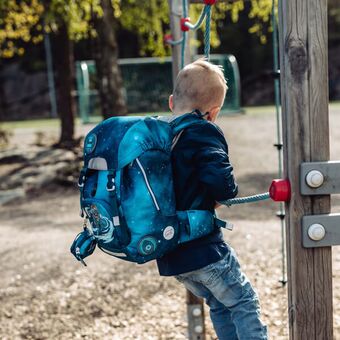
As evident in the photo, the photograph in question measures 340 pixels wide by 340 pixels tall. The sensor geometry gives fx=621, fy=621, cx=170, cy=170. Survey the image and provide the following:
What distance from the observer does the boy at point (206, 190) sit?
2281 mm

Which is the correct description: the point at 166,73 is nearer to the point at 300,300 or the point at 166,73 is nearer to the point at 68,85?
the point at 68,85

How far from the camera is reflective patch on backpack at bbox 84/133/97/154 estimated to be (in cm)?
232

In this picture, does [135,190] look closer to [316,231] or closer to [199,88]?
[199,88]

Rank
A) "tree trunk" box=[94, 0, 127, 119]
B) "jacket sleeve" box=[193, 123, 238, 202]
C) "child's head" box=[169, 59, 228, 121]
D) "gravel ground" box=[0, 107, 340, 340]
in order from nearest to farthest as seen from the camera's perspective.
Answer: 1. "jacket sleeve" box=[193, 123, 238, 202]
2. "child's head" box=[169, 59, 228, 121]
3. "gravel ground" box=[0, 107, 340, 340]
4. "tree trunk" box=[94, 0, 127, 119]

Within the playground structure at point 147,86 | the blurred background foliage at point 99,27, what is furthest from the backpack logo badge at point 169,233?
the playground structure at point 147,86

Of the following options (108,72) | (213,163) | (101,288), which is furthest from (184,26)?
(108,72)

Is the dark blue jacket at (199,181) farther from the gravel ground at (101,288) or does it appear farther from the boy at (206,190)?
the gravel ground at (101,288)

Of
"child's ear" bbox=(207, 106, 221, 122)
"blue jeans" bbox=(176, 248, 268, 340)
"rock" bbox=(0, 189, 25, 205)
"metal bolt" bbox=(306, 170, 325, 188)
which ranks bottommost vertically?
"rock" bbox=(0, 189, 25, 205)

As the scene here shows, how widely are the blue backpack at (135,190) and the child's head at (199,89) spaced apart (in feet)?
0.28

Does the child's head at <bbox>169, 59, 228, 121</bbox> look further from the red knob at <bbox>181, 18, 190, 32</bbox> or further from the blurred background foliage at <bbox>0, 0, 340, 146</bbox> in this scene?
the blurred background foliage at <bbox>0, 0, 340, 146</bbox>

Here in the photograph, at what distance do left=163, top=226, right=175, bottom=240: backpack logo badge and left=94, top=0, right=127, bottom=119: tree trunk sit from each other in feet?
28.1

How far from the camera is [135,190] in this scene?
7.26 ft

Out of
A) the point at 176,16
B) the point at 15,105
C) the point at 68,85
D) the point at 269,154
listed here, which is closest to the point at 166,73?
the point at 68,85

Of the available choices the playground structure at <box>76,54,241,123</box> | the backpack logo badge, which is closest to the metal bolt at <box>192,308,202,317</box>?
the backpack logo badge
